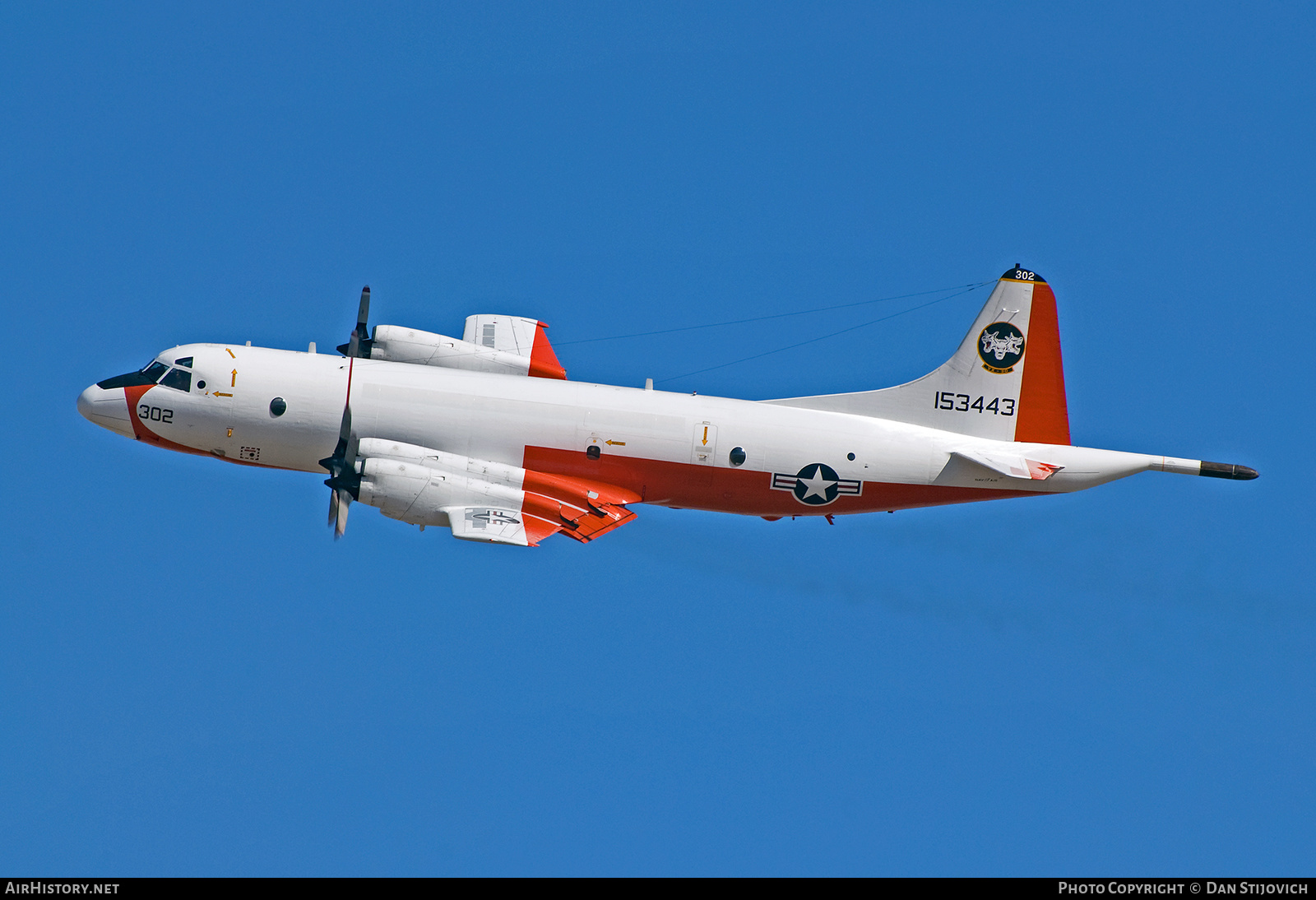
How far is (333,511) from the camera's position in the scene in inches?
1582

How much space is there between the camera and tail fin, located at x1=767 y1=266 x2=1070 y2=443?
42125mm

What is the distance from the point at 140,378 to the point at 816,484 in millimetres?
15318

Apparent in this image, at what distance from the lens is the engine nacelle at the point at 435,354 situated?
4272 centimetres

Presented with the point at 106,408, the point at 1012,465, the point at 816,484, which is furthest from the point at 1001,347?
the point at 106,408

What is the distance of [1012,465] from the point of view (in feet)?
136

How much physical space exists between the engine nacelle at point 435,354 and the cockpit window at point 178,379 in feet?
13.6

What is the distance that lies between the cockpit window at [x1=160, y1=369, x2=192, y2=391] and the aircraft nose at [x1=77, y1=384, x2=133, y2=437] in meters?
1.10

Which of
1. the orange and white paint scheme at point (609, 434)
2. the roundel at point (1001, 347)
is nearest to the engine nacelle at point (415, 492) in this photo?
the orange and white paint scheme at point (609, 434)

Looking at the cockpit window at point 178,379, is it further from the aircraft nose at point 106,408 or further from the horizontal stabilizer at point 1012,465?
the horizontal stabilizer at point 1012,465

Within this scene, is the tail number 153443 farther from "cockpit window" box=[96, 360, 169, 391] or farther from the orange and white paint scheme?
"cockpit window" box=[96, 360, 169, 391]

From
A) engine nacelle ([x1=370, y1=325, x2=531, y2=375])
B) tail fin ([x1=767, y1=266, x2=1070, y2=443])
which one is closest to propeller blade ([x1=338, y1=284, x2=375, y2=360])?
engine nacelle ([x1=370, y1=325, x2=531, y2=375])

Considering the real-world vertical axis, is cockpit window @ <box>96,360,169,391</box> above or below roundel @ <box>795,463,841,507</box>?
above
